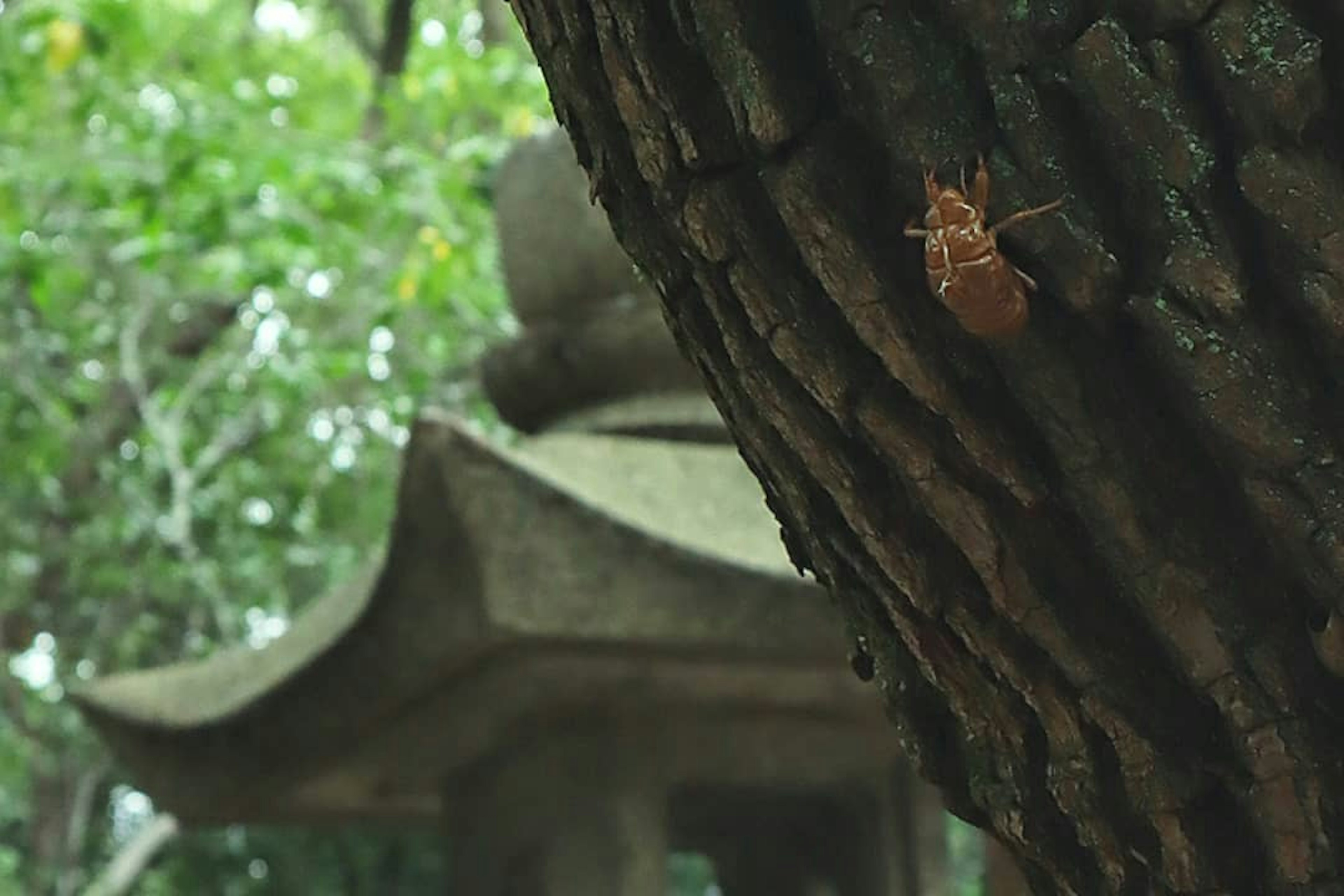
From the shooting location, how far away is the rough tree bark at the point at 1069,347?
722 mm

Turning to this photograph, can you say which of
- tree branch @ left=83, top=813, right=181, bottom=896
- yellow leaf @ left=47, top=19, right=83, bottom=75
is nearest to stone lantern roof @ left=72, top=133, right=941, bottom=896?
yellow leaf @ left=47, top=19, right=83, bottom=75

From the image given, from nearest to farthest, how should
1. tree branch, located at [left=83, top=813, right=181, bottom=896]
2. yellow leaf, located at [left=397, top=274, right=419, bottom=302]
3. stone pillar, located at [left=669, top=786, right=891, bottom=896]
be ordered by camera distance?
stone pillar, located at [left=669, top=786, right=891, bottom=896]
yellow leaf, located at [left=397, top=274, right=419, bottom=302]
tree branch, located at [left=83, top=813, right=181, bottom=896]

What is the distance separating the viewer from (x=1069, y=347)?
0.76 metres

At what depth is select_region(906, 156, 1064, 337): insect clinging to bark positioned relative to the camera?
718mm

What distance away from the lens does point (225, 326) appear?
5949 mm

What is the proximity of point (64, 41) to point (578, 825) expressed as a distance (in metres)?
2.94

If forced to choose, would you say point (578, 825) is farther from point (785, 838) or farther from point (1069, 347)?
point (1069, 347)

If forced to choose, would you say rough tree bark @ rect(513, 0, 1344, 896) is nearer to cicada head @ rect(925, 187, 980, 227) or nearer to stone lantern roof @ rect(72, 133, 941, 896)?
cicada head @ rect(925, 187, 980, 227)

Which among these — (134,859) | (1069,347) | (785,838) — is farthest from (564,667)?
(134,859)

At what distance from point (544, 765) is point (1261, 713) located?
1574 mm

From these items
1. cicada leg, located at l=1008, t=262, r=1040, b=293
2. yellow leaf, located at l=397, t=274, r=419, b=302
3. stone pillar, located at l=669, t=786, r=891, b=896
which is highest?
yellow leaf, located at l=397, t=274, r=419, b=302

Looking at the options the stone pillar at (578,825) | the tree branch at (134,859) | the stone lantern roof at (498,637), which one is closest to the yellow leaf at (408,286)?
the tree branch at (134,859)

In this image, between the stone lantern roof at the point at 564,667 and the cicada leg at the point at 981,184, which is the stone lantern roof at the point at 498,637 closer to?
the stone lantern roof at the point at 564,667

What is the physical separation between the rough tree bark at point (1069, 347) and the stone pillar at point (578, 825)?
4.76 feet
